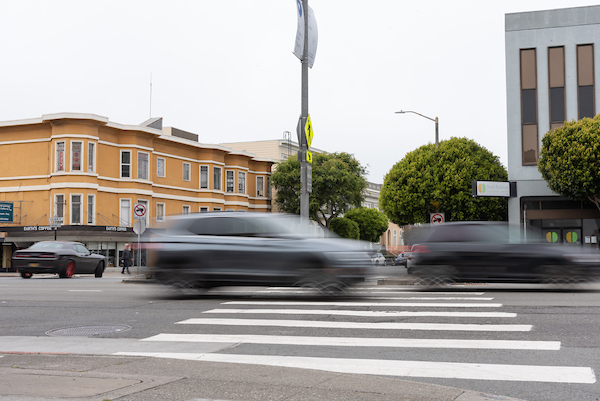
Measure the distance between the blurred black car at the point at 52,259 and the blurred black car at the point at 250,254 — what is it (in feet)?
42.1

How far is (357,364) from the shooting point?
6.68 m

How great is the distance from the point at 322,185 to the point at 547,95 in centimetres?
2142

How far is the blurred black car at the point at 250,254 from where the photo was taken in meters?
12.4

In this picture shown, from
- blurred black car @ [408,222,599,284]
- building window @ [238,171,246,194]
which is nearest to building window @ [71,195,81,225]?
building window @ [238,171,246,194]

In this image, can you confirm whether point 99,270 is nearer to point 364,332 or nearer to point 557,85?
point 364,332

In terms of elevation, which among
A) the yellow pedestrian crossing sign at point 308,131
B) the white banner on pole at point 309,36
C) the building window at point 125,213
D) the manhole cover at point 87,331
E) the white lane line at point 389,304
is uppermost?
the white banner on pole at point 309,36

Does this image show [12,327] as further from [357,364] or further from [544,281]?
[544,281]

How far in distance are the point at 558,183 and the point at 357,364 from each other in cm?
2930

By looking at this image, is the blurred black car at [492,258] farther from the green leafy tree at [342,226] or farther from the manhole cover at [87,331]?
the green leafy tree at [342,226]

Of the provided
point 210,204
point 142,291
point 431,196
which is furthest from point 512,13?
point 142,291

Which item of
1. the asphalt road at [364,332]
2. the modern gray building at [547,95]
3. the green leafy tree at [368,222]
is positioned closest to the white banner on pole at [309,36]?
the asphalt road at [364,332]

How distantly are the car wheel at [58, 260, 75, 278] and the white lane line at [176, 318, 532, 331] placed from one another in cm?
1650

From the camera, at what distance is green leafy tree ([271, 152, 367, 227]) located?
5319 cm

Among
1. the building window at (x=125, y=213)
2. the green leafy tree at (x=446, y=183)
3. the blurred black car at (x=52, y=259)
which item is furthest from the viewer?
the green leafy tree at (x=446, y=183)
